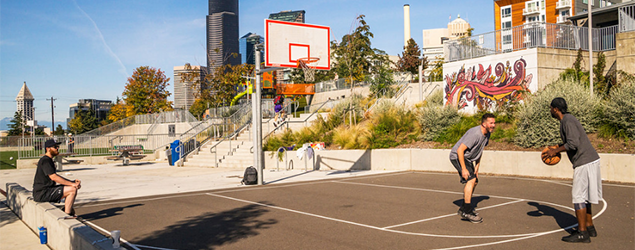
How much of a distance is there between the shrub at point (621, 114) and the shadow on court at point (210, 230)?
36.8 ft

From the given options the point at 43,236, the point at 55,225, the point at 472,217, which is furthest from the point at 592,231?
the point at 43,236

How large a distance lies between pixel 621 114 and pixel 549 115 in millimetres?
1985

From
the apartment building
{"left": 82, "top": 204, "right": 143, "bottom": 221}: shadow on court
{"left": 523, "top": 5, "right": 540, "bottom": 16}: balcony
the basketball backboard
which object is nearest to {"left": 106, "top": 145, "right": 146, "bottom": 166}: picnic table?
the basketball backboard

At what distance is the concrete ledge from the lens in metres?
5.26

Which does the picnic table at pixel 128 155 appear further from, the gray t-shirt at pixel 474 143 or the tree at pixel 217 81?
the gray t-shirt at pixel 474 143

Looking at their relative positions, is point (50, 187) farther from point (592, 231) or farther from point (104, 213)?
point (592, 231)

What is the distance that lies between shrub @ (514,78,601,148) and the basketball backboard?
23.7 ft

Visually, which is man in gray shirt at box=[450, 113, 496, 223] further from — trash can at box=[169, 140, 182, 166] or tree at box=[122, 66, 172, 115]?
tree at box=[122, 66, 172, 115]

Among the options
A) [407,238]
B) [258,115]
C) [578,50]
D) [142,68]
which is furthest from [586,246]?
[142,68]

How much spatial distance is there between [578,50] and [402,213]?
1648cm

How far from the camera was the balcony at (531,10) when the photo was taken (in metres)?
88.4

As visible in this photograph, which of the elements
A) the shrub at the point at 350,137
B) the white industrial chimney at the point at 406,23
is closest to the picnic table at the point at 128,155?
the shrub at the point at 350,137

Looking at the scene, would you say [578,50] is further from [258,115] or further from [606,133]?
[258,115]

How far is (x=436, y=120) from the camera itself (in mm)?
18500
